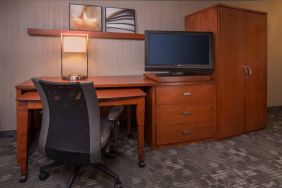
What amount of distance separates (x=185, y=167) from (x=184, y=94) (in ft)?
2.76

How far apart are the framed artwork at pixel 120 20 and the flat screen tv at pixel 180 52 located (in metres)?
0.67

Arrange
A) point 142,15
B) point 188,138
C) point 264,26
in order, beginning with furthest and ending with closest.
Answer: point 142,15, point 264,26, point 188,138

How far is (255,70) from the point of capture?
3.08m

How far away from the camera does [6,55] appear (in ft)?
9.30

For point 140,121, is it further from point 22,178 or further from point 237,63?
point 237,63

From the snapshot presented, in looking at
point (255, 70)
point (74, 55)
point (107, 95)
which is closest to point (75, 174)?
point (107, 95)

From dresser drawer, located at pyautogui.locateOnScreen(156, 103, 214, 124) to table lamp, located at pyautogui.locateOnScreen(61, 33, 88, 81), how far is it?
40.3 inches

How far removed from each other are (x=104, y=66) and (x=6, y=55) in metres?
1.23

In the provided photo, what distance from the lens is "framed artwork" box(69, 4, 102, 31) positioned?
2979 millimetres

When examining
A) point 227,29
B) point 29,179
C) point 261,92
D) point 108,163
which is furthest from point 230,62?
point 29,179

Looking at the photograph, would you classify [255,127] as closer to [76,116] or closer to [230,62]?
[230,62]

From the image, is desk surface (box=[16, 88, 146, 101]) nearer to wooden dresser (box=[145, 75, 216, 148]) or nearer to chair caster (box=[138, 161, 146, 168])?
wooden dresser (box=[145, 75, 216, 148])

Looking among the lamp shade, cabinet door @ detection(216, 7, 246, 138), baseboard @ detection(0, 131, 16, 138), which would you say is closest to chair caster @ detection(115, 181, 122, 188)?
cabinet door @ detection(216, 7, 246, 138)

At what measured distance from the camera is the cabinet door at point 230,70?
2746 millimetres
